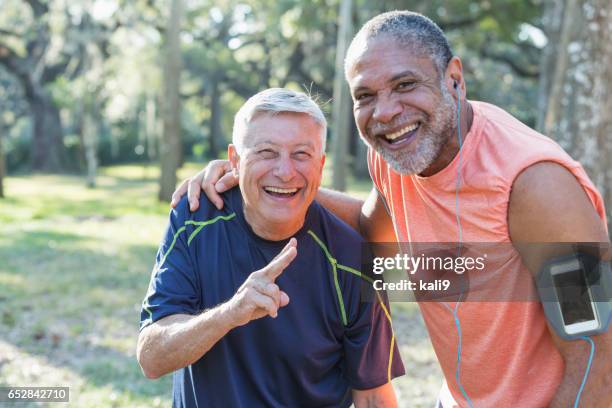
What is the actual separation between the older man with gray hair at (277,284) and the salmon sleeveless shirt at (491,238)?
0.36 metres

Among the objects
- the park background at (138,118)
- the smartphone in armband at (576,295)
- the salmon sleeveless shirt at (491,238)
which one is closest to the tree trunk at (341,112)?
the park background at (138,118)

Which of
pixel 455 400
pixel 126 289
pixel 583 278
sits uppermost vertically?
pixel 583 278

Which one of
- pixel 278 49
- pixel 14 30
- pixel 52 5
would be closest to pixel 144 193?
pixel 52 5

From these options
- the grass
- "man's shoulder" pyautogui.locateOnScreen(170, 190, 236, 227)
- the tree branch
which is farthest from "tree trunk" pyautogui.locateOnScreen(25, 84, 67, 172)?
"man's shoulder" pyautogui.locateOnScreen(170, 190, 236, 227)

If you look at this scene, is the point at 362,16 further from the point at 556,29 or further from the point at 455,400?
the point at 455,400

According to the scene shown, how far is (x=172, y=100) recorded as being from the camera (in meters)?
15.8

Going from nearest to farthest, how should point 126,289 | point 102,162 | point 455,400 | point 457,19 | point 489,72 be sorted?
1. point 455,400
2. point 126,289
3. point 457,19
4. point 489,72
5. point 102,162

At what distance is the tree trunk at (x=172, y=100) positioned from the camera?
1544 cm

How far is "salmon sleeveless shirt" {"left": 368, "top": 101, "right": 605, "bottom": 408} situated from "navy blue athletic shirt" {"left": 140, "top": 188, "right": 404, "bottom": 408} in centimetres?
35

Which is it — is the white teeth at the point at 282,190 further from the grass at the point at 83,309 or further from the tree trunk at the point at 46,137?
the tree trunk at the point at 46,137

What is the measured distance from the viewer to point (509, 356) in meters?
2.32

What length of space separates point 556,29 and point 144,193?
13.7 meters

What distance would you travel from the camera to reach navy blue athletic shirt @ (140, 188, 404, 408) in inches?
101

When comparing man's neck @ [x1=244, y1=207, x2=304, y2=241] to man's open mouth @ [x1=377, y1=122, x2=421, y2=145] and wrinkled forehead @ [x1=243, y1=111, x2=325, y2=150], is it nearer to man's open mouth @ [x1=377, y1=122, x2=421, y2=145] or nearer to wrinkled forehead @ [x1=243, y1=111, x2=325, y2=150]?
wrinkled forehead @ [x1=243, y1=111, x2=325, y2=150]
